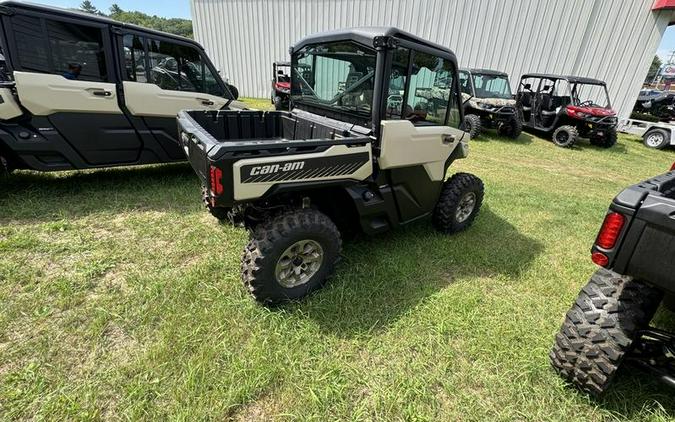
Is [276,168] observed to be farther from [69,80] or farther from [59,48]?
[59,48]

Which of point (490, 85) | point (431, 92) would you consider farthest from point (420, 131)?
point (490, 85)

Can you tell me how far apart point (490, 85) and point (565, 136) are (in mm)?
2758

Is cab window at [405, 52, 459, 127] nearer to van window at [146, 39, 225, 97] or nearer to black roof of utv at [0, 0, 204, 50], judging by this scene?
van window at [146, 39, 225, 97]

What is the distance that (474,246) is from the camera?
3559 millimetres

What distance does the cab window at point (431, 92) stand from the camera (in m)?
2.68

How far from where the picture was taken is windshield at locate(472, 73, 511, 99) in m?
10.2

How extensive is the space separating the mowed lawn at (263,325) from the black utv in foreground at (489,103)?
6.66 meters

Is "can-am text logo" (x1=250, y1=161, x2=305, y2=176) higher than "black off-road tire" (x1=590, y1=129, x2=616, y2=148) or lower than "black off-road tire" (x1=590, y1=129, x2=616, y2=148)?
higher

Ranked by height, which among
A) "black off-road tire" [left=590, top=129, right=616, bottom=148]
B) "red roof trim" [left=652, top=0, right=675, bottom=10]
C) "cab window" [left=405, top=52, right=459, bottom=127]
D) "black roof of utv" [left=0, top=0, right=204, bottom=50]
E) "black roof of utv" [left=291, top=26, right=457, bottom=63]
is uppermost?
"red roof trim" [left=652, top=0, right=675, bottom=10]

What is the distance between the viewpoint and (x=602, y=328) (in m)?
1.76

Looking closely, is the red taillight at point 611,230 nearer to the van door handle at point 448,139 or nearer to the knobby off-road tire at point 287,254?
the knobby off-road tire at point 287,254

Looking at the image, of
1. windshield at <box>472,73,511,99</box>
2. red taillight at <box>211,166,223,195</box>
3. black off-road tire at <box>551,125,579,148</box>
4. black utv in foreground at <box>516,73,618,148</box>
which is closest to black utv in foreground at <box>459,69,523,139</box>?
windshield at <box>472,73,511,99</box>

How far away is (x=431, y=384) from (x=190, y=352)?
4.97 ft

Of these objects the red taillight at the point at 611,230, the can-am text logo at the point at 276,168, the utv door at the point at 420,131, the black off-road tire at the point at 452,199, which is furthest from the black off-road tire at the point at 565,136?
the can-am text logo at the point at 276,168
